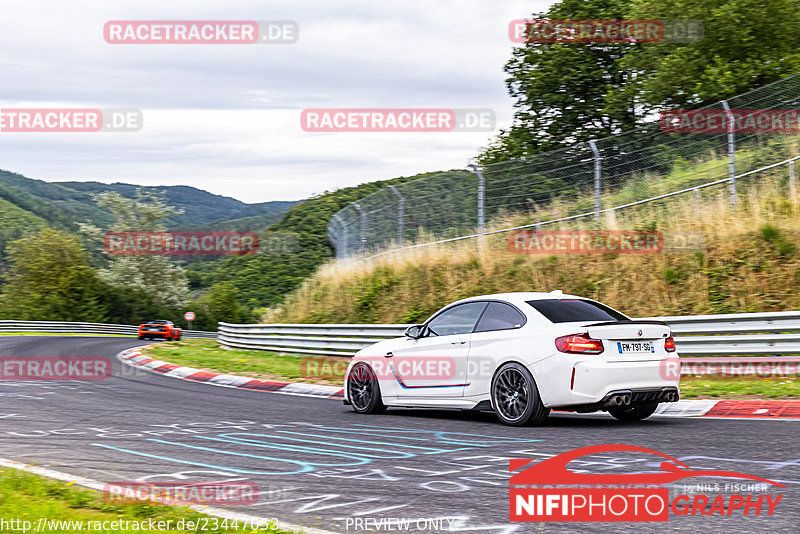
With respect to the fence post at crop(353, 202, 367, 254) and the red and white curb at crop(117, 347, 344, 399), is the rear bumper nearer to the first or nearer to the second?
the red and white curb at crop(117, 347, 344, 399)

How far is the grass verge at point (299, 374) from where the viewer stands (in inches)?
414

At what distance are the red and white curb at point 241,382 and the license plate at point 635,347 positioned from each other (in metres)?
5.83

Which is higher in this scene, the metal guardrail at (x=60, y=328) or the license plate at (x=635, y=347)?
the license plate at (x=635, y=347)

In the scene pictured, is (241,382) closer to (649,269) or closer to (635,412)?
(649,269)

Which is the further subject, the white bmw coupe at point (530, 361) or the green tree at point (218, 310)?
the green tree at point (218, 310)

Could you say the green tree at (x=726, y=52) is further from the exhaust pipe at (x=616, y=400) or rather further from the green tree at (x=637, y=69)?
the exhaust pipe at (x=616, y=400)

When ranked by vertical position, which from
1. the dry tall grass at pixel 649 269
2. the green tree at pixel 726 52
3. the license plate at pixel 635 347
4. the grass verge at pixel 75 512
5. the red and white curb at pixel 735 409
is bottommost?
the grass verge at pixel 75 512

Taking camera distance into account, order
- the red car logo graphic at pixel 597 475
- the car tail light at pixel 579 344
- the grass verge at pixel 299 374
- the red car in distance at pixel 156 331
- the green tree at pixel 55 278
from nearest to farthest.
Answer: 1. the red car logo graphic at pixel 597 475
2. the car tail light at pixel 579 344
3. the grass verge at pixel 299 374
4. the red car in distance at pixel 156 331
5. the green tree at pixel 55 278

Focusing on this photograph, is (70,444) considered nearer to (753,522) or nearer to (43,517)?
(43,517)

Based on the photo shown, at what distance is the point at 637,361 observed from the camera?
27.8 ft

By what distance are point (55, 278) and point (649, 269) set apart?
63.2 meters

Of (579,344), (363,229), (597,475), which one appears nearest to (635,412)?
(579,344)

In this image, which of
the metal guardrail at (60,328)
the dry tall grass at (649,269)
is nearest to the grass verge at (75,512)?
the dry tall grass at (649,269)

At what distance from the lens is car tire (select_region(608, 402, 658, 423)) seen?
925 centimetres
